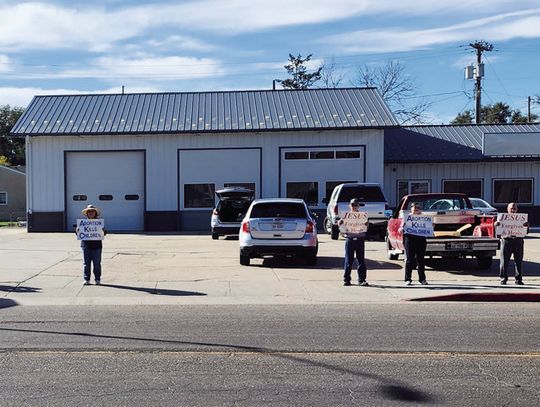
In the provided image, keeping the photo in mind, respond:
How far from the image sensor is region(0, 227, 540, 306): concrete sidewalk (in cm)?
1121

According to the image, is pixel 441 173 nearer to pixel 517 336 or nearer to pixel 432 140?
pixel 432 140

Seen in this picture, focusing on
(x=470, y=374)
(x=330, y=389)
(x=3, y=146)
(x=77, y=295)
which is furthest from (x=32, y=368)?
(x=3, y=146)

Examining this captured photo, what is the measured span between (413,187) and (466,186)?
2.66m

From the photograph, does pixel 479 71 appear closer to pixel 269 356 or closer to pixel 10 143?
pixel 269 356

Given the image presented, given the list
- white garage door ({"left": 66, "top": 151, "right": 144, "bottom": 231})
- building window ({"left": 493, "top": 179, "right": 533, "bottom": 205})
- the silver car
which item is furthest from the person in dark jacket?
building window ({"left": 493, "top": 179, "right": 533, "bottom": 205})

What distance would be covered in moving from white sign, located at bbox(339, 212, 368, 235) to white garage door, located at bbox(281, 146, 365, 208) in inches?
634

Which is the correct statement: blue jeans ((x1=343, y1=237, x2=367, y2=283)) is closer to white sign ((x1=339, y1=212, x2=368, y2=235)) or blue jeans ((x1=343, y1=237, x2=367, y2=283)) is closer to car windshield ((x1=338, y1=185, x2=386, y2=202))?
white sign ((x1=339, y1=212, x2=368, y2=235))

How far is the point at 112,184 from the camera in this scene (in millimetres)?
28750

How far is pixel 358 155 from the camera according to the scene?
2841 centimetres

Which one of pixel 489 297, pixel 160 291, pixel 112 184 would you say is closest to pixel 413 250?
pixel 489 297

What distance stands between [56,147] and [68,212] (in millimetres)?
3077

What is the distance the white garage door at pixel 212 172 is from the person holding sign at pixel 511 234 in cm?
1689

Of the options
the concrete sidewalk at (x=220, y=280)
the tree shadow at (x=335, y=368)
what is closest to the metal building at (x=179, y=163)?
the concrete sidewalk at (x=220, y=280)

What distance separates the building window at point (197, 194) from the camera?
28578 mm
